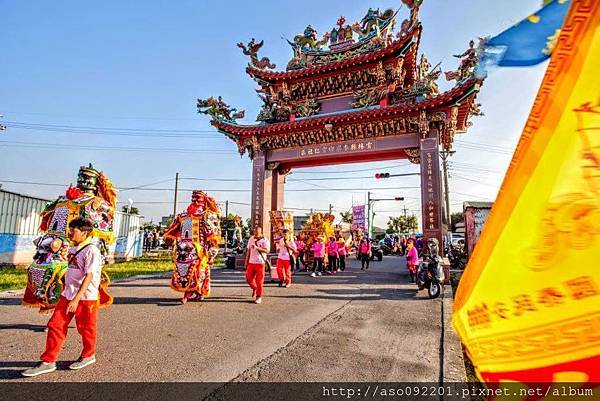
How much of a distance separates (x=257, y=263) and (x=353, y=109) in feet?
28.8

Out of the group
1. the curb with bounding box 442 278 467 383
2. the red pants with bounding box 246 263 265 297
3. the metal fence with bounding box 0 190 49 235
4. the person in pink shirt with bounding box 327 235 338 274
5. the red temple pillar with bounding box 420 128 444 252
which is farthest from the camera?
the person in pink shirt with bounding box 327 235 338 274

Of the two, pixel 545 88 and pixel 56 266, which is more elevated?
pixel 545 88

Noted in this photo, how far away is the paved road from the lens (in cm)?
318

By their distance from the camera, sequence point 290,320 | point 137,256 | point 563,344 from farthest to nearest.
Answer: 1. point 137,256
2. point 290,320
3. point 563,344

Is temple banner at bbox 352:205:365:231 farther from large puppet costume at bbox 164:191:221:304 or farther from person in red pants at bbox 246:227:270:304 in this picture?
large puppet costume at bbox 164:191:221:304

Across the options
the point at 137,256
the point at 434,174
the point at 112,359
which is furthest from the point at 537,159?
the point at 137,256

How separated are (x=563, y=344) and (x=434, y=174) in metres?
10.9

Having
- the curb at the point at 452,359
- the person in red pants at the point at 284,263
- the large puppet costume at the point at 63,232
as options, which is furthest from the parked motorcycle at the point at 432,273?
the large puppet costume at the point at 63,232

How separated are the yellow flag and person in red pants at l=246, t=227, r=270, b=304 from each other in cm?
596

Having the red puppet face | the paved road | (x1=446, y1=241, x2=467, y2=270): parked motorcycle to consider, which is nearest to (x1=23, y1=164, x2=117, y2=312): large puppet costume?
the paved road

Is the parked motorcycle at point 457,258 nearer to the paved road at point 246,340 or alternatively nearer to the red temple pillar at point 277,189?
the red temple pillar at point 277,189

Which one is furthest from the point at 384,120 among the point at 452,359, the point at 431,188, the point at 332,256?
the point at 452,359

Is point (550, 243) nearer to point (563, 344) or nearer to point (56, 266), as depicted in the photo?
point (563, 344)

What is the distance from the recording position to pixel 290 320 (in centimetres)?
532
